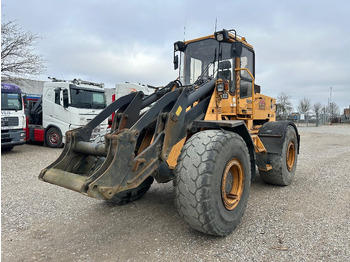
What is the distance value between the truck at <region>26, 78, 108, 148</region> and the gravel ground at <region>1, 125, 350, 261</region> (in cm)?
618

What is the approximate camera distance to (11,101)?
1074 centimetres

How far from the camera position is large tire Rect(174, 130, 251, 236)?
299 centimetres

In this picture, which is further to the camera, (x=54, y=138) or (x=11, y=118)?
(x=54, y=138)

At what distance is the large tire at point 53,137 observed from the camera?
39.4ft

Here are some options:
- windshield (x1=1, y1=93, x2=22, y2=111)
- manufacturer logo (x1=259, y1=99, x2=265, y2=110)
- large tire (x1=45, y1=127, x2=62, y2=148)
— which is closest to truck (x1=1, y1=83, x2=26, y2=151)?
windshield (x1=1, y1=93, x2=22, y2=111)

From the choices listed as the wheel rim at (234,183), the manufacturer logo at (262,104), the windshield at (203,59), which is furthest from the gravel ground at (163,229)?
the windshield at (203,59)

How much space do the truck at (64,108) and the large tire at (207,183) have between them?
8.45 meters

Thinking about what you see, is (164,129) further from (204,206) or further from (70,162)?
(70,162)

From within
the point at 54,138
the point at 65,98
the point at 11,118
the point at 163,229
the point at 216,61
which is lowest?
the point at 163,229

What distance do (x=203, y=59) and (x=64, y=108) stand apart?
27.4ft

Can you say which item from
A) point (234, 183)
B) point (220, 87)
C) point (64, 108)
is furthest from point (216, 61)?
point (64, 108)

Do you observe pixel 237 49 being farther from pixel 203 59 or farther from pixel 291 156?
pixel 291 156

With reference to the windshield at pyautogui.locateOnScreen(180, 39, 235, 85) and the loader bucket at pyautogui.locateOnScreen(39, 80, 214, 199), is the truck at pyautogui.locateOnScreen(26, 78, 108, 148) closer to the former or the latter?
the windshield at pyautogui.locateOnScreen(180, 39, 235, 85)

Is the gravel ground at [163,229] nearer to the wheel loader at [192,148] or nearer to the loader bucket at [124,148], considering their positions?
the wheel loader at [192,148]
